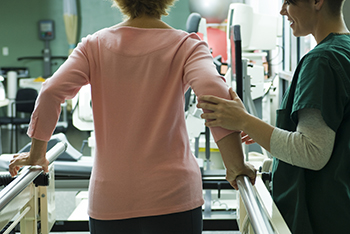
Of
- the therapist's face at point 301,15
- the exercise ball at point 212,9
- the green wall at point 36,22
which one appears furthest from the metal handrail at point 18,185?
the green wall at point 36,22

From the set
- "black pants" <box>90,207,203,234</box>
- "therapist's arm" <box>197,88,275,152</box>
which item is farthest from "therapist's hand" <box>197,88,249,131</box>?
"black pants" <box>90,207,203,234</box>

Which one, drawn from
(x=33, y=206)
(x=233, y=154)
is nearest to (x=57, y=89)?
(x=233, y=154)

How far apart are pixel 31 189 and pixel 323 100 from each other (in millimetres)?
1211

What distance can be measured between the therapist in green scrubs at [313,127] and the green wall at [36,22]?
294 inches

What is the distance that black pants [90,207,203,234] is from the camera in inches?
40.6

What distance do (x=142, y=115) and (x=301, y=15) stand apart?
0.49 meters

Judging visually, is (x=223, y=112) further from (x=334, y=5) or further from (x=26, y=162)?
(x=26, y=162)

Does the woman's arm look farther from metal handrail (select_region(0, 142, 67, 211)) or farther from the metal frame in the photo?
the metal frame

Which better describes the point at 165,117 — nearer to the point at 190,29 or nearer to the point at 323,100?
the point at 323,100

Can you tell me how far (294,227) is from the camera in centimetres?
104

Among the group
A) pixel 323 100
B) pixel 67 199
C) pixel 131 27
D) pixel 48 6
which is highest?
pixel 48 6

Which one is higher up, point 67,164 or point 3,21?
point 3,21

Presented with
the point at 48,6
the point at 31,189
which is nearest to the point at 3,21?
the point at 48,6

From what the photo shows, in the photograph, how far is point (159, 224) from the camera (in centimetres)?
103
